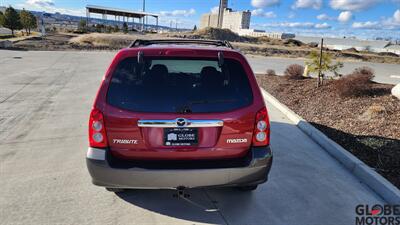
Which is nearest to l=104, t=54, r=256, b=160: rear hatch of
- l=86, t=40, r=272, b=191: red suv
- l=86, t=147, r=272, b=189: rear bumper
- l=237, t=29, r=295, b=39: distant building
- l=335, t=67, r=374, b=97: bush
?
l=86, t=40, r=272, b=191: red suv

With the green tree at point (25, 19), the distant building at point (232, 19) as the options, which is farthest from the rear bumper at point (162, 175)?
the distant building at point (232, 19)

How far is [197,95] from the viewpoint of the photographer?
10.2ft

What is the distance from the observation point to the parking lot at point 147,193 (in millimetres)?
3412

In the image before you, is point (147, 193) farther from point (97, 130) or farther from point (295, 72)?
point (295, 72)

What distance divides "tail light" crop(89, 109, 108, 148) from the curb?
3362mm

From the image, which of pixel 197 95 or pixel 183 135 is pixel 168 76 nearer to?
pixel 197 95

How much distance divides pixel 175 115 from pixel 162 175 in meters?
0.57

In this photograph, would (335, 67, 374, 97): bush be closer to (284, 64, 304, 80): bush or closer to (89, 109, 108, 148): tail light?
(284, 64, 304, 80): bush

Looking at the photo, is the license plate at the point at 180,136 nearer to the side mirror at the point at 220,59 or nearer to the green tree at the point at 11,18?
the side mirror at the point at 220,59

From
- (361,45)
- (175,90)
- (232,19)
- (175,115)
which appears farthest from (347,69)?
(232,19)

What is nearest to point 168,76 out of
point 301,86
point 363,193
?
point 363,193

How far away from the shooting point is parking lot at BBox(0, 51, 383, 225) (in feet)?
11.2

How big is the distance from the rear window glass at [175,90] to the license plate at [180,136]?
0.18 m

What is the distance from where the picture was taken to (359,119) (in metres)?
6.93
